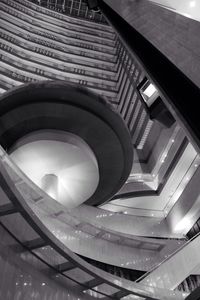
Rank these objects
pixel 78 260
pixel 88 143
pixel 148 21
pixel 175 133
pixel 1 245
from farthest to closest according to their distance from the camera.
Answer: pixel 175 133 → pixel 88 143 → pixel 78 260 → pixel 148 21 → pixel 1 245

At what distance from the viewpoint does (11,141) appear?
15.7 m

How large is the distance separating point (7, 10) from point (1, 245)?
40.7 m

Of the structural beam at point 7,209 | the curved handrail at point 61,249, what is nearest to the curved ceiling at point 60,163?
the curved handrail at point 61,249

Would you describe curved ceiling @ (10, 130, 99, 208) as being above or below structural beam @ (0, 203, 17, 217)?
above

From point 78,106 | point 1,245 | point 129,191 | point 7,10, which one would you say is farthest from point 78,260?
point 7,10

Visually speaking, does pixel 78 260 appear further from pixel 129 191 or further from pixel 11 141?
pixel 129 191

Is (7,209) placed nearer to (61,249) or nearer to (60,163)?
(61,249)

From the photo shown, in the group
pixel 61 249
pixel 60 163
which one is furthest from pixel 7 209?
pixel 60 163

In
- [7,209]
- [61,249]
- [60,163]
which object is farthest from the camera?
[60,163]

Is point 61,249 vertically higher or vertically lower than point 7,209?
lower

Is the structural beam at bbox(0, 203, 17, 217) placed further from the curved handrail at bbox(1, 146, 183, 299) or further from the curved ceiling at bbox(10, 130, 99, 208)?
the curved ceiling at bbox(10, 130, 99, 208)

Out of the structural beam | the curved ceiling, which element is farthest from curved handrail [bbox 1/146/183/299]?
the curved ceiling

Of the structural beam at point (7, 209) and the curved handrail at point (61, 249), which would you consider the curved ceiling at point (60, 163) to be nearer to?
the curved handrail at point (61, 249)

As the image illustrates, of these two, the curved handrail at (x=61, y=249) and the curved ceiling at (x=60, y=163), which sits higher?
the curved ceiling at (x=60, y=163)
